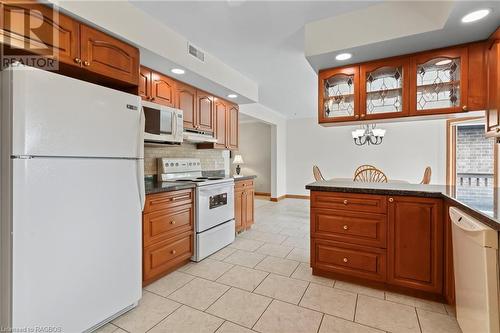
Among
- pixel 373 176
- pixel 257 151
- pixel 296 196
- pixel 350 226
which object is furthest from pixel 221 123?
pixel 296 196

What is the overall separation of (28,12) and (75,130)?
79 cm

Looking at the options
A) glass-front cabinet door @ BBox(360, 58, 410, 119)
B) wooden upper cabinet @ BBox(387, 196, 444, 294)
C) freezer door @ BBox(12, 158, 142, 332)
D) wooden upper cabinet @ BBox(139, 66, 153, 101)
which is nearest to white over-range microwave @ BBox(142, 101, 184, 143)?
wooden upper cabinet @ BBox(139, 66, 153, 101)

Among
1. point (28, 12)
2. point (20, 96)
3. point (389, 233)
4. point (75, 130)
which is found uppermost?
point (28, 12)

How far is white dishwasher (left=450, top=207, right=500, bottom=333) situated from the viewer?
3.69ft

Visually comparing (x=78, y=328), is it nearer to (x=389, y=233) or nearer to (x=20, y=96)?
(x=20, y=96)

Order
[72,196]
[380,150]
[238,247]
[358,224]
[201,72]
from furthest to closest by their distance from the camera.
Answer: [380,150]
[238,247]
[201,72]
[358,224]
[72,196]

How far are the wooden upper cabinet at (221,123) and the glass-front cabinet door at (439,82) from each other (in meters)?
2.55

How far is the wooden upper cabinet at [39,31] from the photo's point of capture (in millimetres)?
1422

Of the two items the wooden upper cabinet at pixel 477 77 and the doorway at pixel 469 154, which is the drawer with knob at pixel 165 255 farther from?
the doorway at pixel 469 154

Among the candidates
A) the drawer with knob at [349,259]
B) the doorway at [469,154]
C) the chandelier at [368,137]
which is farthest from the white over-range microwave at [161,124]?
the doorway at [469,154]

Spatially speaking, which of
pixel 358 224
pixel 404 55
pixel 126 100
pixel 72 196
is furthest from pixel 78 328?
pixel 404 55

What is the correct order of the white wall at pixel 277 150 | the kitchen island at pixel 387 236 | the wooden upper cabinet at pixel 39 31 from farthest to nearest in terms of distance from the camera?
the white wall at pixel 277 150 < the kitchen island at pixel 387 236 < the wooden upper cabinet at pixel 39 31

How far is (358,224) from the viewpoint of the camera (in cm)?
222

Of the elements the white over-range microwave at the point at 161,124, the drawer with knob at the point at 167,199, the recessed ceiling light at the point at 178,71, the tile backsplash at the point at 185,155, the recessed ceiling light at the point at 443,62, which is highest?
the recessed ceiling light at the point at 178,71
